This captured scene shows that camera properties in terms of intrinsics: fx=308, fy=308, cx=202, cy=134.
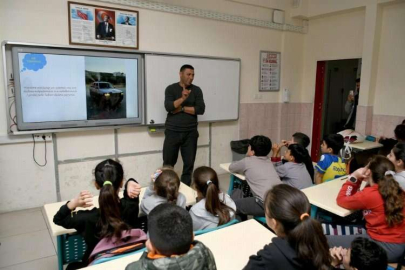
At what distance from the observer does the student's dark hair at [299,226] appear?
1.14 metres

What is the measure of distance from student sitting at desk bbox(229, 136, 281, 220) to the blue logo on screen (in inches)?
88.9

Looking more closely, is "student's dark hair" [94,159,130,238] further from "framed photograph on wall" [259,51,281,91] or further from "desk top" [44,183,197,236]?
"framed photograph on wall" [259,51,281,91]

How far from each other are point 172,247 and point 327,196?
64.0 inches

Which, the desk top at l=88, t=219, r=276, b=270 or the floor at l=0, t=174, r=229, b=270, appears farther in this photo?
the floor at l=0, t=174, r=229, b=270

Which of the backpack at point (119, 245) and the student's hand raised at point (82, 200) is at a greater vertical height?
the student's hand raised at point (82, 200)

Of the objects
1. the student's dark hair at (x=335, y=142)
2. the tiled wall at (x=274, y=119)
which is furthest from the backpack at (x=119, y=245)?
the tiled wall at (x=274, y=119)

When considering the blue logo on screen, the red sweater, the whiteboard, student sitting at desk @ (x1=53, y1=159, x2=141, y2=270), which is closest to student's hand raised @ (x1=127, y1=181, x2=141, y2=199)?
student sitting at desk @ (x1=53, y1=159, x2=141, y2=270)

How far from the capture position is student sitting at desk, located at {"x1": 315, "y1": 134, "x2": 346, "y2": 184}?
2.87 metres

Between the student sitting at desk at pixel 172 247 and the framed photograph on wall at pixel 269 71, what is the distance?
14.1 feet

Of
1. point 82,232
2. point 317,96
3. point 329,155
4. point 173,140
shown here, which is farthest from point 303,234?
point 317,96

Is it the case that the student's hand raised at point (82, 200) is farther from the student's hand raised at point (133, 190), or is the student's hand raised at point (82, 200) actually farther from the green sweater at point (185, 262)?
the green sweater at point (185, 262)

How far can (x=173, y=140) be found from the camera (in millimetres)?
3746

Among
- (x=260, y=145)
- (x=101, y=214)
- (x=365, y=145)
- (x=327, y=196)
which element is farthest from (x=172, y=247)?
(x=365, y=145)

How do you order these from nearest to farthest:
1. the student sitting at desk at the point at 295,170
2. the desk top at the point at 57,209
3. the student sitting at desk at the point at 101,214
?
the student sitting at desk at the point at 101,214, the desk top at the point at 57,209, the student sitting at desk at the point at 295,170
